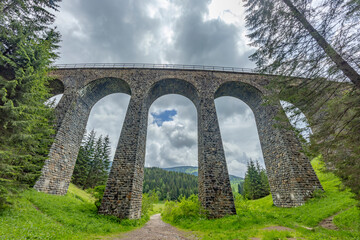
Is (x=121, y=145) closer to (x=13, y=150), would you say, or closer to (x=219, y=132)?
(x=13, y=150)

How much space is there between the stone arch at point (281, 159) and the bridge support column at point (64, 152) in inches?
580

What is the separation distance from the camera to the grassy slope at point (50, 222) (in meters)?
4.88

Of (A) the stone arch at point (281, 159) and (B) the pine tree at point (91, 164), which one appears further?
(B) the pine tree at point (91, 164)

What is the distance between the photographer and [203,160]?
11695 millimetres

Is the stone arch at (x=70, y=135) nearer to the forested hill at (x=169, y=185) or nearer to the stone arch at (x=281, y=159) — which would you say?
the stone arch at (x=281, y=159)

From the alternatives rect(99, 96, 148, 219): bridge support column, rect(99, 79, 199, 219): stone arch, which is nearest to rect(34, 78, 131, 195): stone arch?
rect(99, 79, 199, 219): stone arch

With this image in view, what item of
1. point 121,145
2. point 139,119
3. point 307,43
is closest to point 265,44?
point 307,43

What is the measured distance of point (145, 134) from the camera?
13930 mm

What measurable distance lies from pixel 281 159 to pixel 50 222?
51.4 feet

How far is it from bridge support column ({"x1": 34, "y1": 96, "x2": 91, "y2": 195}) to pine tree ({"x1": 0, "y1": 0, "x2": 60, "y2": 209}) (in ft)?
16.0

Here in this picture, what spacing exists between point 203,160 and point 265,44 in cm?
841

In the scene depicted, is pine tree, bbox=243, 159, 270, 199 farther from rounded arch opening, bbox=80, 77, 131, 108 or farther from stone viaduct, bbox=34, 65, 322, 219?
rounded arch opening, bbox=80, 77, 131, 108

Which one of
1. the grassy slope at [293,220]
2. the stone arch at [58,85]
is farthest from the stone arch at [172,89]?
the grassy slope at [293,220]

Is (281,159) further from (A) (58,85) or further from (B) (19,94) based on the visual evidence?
(A) (58,85)
